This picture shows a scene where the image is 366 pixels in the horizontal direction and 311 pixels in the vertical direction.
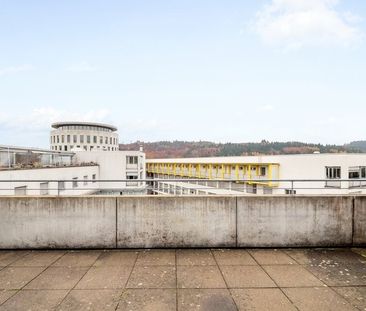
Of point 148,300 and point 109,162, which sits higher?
point 109,162

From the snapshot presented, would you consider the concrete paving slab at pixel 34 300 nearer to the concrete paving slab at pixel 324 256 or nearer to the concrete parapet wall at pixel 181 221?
the concrete parapet wall at pixel 181 221

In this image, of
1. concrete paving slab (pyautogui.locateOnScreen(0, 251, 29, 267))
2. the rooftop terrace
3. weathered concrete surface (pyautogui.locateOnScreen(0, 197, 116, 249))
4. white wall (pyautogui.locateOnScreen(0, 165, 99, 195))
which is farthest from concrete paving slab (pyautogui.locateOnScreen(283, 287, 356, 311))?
white wall (pyautogui.locateOnScreen(0, 165, 99, 195))

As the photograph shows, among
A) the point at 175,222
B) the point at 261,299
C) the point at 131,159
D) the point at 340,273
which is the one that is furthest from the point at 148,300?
the point at 131,159

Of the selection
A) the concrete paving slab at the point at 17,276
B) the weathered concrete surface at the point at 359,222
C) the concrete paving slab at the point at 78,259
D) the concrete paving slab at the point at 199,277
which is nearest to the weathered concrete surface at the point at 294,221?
the weathered concrete surface at the point at 359,222

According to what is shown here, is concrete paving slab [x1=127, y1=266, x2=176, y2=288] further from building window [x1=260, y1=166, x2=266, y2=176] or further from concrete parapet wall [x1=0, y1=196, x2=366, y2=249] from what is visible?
building window [x1=260, y1=166, x2=266, y2=176]

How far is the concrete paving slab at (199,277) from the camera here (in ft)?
15.7

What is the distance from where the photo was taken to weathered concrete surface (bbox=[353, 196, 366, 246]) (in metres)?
6.82

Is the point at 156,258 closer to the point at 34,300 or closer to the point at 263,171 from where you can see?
the point at 34,300

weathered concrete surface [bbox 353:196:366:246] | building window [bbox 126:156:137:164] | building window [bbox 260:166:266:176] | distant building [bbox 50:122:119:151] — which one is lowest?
building window [bbox 260:166:266:176]

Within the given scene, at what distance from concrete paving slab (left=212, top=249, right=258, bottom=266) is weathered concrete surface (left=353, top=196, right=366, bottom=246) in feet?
9.78

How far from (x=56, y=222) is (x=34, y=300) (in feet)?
8.66

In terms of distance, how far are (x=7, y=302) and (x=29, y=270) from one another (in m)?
1.25

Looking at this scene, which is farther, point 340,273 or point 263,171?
point 263,171

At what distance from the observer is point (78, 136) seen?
97.6m
